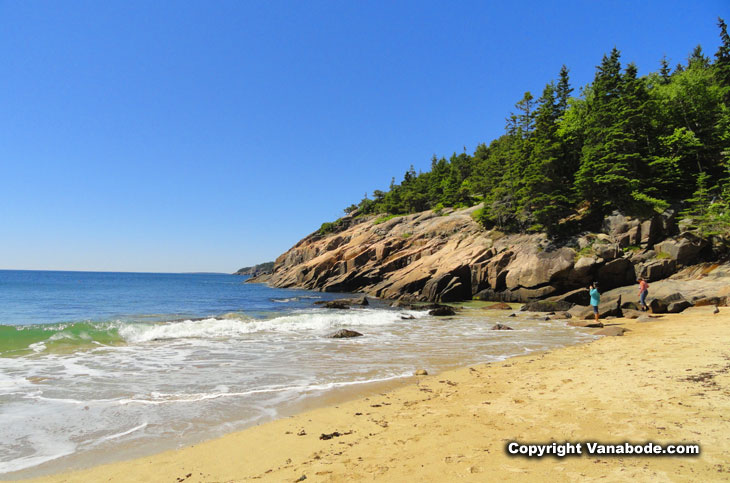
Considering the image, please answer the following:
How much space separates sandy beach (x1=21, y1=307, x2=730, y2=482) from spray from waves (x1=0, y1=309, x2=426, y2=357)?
12.5 m

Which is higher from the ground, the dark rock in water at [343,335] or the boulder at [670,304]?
the boulder at [670,304]

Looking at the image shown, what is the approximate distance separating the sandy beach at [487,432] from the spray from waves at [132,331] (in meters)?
12.5

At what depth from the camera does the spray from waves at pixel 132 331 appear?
15.1 metres

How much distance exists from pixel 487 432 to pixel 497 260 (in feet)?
104

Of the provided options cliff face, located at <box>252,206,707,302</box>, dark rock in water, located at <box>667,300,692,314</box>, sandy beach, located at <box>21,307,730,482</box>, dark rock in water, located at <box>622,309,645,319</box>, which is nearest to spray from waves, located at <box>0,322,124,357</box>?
sandy beach, located at <box>21,307,730,482</box>

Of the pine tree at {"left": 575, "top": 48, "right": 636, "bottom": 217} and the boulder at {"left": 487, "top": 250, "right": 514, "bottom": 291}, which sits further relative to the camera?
the boulder at {"left": 487, "top": 250, "right": 514, "bottom": 291}

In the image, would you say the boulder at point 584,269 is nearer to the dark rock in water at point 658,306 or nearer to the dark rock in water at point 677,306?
the dark rock in water at point 658,306

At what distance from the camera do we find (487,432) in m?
5.47

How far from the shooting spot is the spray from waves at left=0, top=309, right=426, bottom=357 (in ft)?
49.5

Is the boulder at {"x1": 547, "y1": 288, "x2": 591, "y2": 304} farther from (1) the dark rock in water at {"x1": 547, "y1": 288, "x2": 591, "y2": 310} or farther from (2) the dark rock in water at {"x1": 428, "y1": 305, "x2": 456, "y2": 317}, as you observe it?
(2) the dark rock in water at {"x1": 428, "y1": 305, "x2": 456, "y2": 317}

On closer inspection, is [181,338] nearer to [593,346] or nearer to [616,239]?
[593,346]

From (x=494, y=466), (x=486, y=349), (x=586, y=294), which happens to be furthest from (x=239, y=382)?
(x=586, y=294)

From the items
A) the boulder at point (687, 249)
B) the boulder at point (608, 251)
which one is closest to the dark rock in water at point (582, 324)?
the boulder at point (608, 251)

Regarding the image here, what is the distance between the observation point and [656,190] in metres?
31.8
